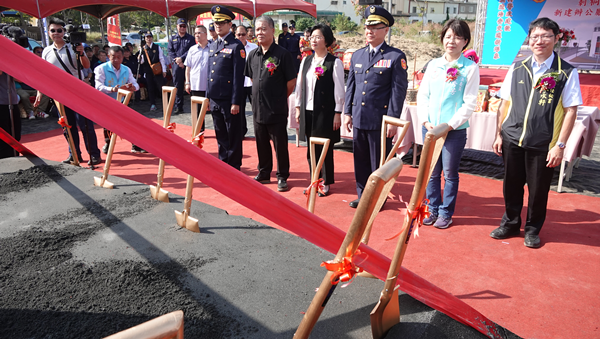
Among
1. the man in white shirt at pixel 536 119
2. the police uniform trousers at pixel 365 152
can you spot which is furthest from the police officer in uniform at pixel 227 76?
the man in white shirt at pixel 536 119

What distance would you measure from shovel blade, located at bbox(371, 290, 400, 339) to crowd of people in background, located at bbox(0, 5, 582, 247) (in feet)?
4.08

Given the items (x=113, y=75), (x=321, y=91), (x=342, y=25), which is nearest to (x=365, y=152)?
(x=321, y=91)

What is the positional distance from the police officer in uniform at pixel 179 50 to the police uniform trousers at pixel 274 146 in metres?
4.82

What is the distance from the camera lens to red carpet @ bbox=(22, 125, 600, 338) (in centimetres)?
231

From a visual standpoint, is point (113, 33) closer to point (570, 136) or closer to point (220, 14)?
point (220, 14)

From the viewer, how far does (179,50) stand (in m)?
8.93

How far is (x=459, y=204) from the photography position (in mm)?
4090

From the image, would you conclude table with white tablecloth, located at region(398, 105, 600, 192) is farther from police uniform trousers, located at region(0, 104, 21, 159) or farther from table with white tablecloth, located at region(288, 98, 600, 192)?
police uniform trousers, located at region(0, 104, 21, 159)

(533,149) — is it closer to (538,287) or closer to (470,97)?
(470,97)

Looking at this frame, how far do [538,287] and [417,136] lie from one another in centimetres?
276

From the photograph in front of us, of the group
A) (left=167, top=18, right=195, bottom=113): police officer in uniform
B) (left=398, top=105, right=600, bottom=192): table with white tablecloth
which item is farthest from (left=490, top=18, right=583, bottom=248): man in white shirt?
(left=167, top=18, right=195, bottom=113): police officer in uniform

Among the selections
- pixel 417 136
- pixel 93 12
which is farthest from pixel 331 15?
pixel 417 136

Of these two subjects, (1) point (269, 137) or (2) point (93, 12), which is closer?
(1) point (269, 137)

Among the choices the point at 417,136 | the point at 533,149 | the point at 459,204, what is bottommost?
the point at 459,204
